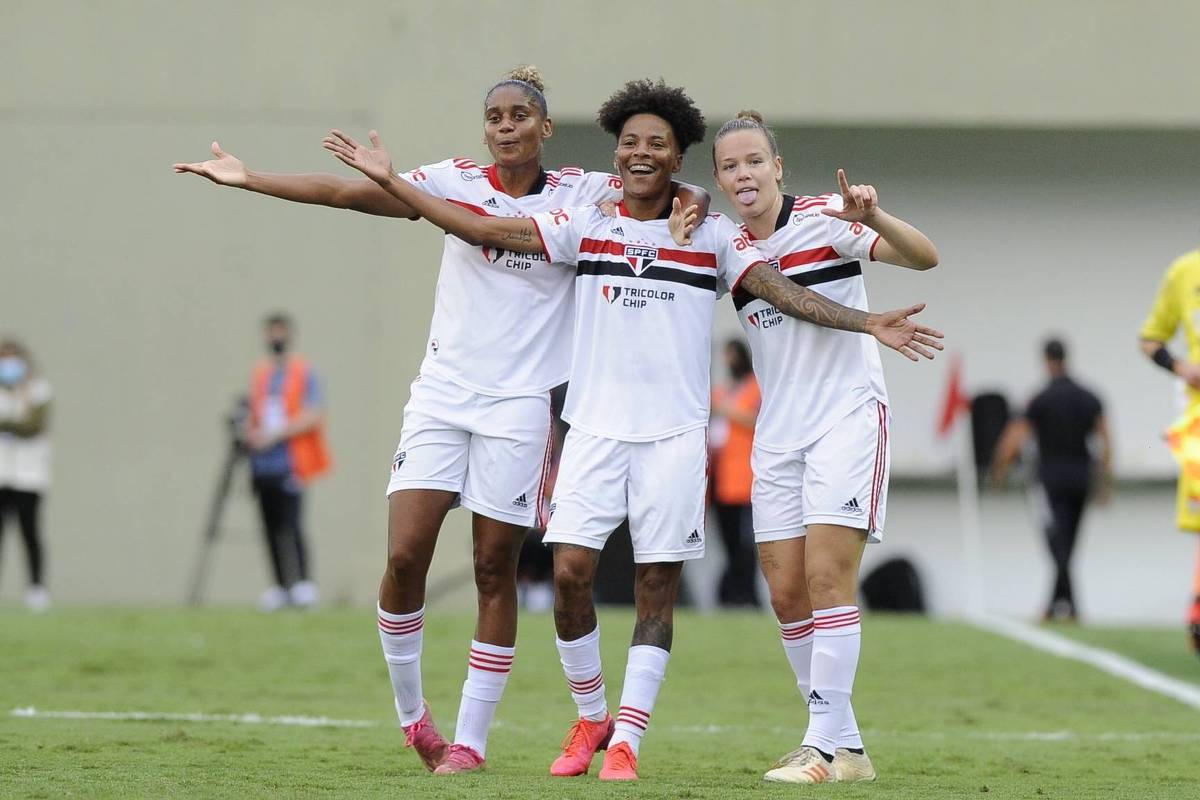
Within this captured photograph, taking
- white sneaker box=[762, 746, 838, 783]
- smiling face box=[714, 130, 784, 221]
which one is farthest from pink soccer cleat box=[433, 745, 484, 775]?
smiling face box=[714, 130, 784, 221]

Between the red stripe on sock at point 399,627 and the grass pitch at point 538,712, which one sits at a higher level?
the red stripe on sock at point 399,627

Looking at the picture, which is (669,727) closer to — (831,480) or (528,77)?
(831,480)

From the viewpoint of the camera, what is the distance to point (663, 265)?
6.18 meters

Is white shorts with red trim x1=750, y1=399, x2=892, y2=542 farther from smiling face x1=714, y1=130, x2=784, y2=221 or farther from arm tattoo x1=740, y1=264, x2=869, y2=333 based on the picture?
smiling face x1=714, y1=130, x2=784, y2=221

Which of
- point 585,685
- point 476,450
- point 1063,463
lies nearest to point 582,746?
point 585,685

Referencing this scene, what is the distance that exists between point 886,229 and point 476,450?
61.1 inches

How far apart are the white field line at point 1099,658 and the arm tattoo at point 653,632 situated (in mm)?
4284

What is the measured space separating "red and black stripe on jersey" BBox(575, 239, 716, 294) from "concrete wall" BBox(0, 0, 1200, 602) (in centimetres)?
1066

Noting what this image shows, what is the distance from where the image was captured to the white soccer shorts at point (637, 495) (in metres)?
6.14

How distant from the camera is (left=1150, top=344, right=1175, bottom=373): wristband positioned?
9663mm

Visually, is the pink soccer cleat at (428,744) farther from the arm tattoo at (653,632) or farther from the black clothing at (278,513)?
the black clothing at (278,513)

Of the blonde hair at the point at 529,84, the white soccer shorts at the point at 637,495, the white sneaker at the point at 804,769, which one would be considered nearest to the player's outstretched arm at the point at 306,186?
the blonde hair at the point at 529,84

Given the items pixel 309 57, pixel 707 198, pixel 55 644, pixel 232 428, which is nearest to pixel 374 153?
pixel 707 198

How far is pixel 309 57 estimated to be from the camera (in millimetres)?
17141
